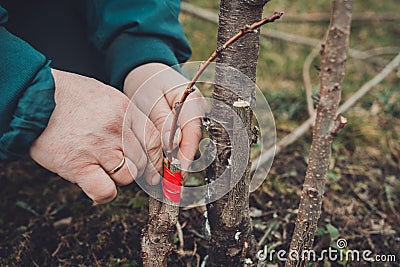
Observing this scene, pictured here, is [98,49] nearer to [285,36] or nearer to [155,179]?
[155,179]

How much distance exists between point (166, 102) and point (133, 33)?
453 millimetres

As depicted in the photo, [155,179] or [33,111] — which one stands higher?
[33,111]

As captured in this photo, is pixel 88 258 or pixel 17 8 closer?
pixel 88 258

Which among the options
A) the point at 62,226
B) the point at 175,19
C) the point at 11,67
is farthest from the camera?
the point at 175,19

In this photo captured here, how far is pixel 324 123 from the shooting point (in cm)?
104

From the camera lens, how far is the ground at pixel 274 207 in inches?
62.9

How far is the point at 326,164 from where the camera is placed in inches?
43.4

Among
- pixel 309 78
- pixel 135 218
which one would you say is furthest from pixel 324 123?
A: pixel 309 78

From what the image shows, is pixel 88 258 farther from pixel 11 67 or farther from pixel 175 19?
pixel 175 19

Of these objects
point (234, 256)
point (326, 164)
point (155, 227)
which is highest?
point (326, 164)

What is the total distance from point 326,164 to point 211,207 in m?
0.40

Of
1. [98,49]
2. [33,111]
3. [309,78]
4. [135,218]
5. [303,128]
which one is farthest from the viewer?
[309,78]

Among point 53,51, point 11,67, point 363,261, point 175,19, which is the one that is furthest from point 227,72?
point 53,51

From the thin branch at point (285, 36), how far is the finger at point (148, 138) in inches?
74.4
